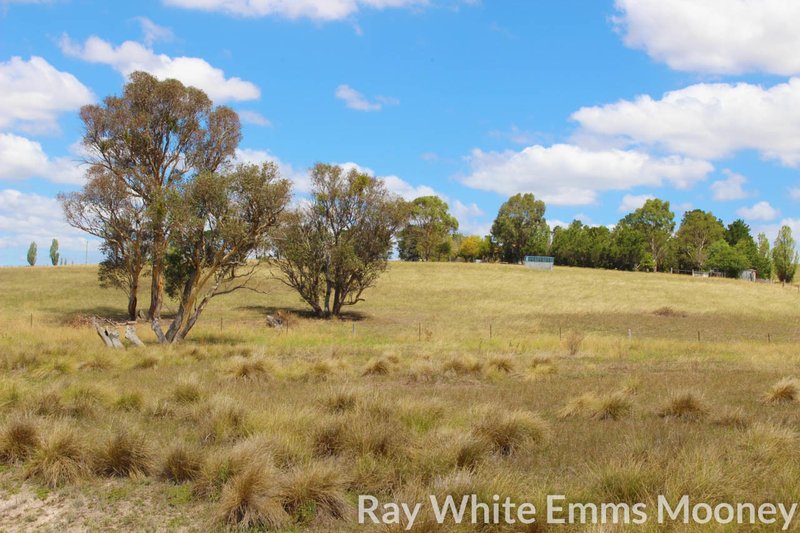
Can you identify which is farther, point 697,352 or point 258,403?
point 697,352

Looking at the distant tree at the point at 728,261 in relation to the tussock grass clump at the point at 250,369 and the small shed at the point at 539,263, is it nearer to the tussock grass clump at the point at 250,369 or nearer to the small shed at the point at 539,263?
the small shed at the point at 539,263

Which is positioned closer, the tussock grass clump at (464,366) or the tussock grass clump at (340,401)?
the tussock grass clump at (340,401)

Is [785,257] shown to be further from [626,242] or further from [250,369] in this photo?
[250,369]

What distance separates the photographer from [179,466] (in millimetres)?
7109

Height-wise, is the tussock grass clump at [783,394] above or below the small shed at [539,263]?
below

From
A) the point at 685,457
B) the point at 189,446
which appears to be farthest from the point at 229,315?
the point at 685,457

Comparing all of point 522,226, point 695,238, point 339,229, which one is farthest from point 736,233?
point 339,229

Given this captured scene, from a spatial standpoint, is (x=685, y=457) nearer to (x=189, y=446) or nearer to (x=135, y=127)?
(x=189, y=446)

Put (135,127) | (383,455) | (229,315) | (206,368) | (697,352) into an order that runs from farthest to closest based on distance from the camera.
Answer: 1. (229,315)
2. (135,127)
3. (697,352)
4. (206,368)
5. (383,455)

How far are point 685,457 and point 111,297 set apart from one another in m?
54.9

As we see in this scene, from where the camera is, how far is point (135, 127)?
3322 cm

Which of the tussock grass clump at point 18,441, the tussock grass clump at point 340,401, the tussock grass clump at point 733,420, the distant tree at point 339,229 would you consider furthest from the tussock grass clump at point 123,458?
the distant tree at point 339,229

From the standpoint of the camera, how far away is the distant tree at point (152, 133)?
33.3 m

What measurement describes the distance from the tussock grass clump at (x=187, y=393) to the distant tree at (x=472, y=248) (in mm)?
125169
